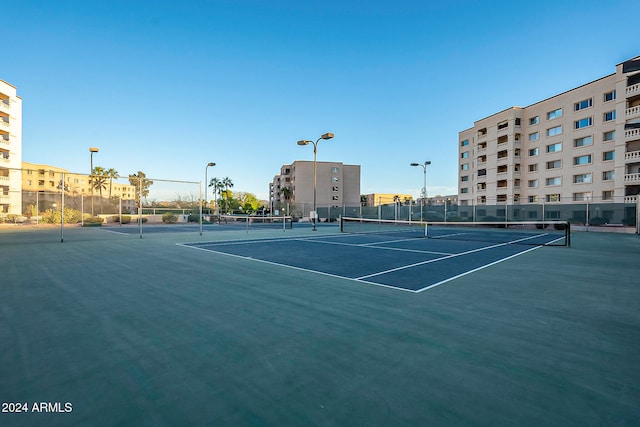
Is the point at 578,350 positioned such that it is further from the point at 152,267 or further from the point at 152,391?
the point at 152,267

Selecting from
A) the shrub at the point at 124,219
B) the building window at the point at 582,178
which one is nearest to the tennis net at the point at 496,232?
the building window at the point at 582,178

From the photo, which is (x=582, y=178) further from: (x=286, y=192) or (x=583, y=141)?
Result: (x=286, y=192)

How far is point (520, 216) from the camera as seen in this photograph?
3200 cm

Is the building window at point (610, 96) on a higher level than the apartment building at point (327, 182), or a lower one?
higher

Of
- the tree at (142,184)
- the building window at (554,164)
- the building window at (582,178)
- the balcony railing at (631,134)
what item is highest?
the balcony railing at (631,134)

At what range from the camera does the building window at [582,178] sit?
1550 inches

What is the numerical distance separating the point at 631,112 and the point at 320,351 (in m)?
48.6

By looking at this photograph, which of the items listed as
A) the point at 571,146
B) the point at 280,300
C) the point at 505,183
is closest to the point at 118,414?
the point at 280,300

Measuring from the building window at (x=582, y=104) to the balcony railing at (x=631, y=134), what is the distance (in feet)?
21.9

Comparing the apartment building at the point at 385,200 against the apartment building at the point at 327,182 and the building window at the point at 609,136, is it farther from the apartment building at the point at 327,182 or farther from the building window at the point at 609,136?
the building window at the point at 609,136

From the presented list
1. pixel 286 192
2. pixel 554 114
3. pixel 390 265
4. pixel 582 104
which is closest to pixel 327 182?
pixel 286 192

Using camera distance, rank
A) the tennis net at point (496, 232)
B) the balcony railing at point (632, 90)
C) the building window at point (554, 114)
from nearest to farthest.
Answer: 1. the tennis net at point (496, 232)
2. the balcony railing at point (632, 90)
3. the building window at point (554, 114)

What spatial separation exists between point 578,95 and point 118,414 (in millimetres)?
55499

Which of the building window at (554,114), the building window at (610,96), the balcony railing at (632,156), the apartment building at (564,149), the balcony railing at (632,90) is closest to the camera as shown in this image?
the balcony railing at (632,90)
